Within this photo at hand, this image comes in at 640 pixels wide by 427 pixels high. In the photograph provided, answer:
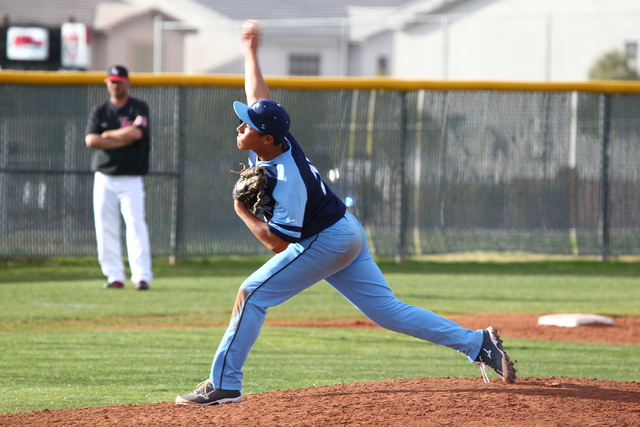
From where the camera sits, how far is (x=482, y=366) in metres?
4.12

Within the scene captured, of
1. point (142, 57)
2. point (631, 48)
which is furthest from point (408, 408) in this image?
point (142, 57)

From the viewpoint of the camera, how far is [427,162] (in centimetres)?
1216

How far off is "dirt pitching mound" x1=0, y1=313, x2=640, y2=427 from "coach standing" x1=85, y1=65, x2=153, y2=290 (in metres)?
4.66

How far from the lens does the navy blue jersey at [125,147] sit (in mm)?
8352

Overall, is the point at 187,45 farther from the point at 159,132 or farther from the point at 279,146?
the point at 279,146

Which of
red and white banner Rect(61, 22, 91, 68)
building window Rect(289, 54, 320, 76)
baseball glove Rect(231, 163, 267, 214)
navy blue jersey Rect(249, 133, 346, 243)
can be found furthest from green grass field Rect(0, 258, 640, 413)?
building window Rect(289, 54, 320, 76)

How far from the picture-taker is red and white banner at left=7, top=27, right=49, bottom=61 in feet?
54.9

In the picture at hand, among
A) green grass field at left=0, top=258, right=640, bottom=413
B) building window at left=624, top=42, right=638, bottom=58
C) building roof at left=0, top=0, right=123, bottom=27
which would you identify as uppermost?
building roof at left=0, top=0, right=123, bottom=27

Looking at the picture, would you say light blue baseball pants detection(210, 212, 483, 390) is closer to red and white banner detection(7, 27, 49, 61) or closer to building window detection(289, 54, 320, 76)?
red and white banner detection(7, 27, 49, 61)

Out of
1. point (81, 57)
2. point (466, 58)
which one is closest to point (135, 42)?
point (81, 57)

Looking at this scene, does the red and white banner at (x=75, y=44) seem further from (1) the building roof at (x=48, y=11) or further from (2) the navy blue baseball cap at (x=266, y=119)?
(2) the navy blue baseball cap at (x=266, y=119)

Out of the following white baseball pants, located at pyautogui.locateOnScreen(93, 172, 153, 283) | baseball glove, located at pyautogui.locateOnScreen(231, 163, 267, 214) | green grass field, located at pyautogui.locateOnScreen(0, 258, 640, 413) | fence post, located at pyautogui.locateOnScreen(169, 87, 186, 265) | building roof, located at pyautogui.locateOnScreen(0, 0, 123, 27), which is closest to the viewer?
baseball glove, located at pyautogui.locateOnScreen(231, 163, 267, 214)

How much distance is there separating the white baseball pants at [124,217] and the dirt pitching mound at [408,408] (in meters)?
4.61

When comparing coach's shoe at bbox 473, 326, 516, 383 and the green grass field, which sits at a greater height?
coach's shoe at bbox 473, 326, 516, 383
